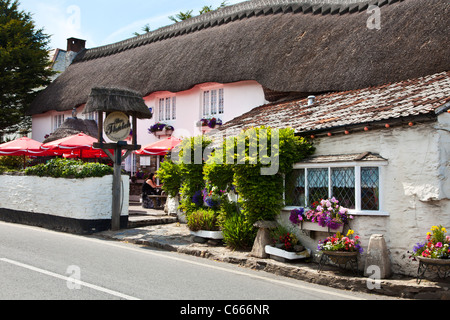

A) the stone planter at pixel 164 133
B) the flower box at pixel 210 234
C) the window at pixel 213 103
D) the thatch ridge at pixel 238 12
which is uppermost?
the thatch ridge at pixel 238 12

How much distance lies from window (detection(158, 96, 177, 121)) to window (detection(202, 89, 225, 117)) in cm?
168

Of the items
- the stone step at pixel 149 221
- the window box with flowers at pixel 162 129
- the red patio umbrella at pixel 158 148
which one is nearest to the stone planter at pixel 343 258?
the stone step at pixel 149 221

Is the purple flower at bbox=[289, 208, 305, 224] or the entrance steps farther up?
the purple flower at bbox=[289, 208, 305, 224]

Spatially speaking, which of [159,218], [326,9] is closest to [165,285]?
[159,218]

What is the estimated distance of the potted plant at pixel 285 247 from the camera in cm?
849

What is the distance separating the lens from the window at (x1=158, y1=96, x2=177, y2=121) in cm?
1964

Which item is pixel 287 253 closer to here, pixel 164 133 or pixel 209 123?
pixel 209 123

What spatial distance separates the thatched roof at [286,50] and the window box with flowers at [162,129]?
1453 millimetres

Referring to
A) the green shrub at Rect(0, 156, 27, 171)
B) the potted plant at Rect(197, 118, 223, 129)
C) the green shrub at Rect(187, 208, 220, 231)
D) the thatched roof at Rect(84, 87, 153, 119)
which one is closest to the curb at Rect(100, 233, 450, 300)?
the green shrub at Rect(187, 208, 220, 231)

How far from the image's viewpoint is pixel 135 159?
2152cm

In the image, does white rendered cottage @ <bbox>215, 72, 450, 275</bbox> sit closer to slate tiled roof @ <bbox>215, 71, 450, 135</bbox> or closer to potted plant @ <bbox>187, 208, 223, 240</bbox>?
slate tiled roof @ <bbox>215, 71, 450, 135</bbox>

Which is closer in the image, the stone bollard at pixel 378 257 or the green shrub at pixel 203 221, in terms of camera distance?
the stone bollard at pixel 378 257

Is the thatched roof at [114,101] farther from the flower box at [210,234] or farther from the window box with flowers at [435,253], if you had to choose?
the window box with flowers at [435,253]

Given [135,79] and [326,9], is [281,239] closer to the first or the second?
[326,9]
